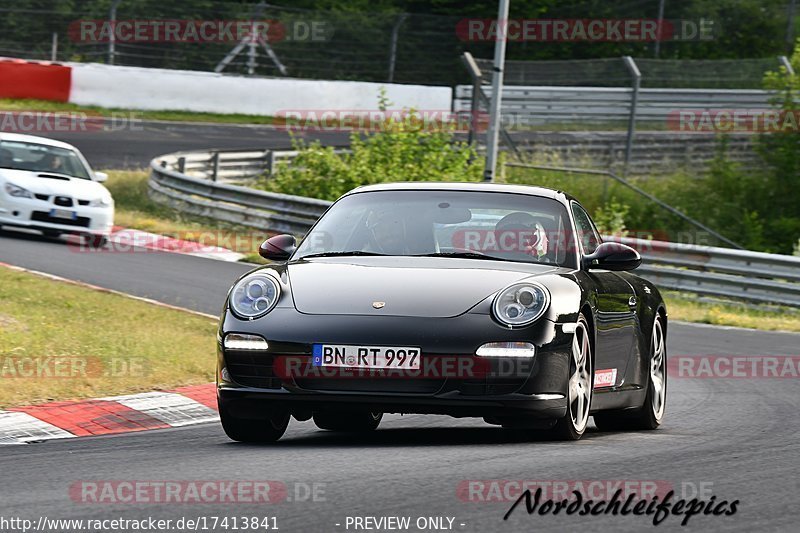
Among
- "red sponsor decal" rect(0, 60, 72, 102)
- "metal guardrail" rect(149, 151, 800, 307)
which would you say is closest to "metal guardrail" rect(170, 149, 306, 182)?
"metal guardrail" rect(149, 151, 800, 307)

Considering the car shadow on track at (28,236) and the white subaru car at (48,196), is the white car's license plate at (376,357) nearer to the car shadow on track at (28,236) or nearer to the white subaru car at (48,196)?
the white subaru car at (48,196)

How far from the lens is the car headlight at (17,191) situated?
65.1ft

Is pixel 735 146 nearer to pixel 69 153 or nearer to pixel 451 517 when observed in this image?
pixel 69 153

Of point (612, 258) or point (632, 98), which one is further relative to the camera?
point (632, 98)

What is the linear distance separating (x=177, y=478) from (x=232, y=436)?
1.55 meters

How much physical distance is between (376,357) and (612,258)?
1765 millimetres

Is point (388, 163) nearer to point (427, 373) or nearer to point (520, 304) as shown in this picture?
point (520, 304)

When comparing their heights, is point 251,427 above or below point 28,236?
above

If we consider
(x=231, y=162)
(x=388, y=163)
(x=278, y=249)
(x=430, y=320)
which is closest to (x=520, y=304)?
(x=430, y=320)

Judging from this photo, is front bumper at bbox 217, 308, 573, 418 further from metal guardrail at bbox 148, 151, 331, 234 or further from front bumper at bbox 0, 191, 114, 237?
metal guardrail at bbox 148, 151, 331, 234

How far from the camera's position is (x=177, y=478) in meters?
5.98

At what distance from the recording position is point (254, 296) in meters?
7.30

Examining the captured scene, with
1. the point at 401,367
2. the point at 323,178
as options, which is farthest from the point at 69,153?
the point at 401,367

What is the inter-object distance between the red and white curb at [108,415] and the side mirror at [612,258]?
2543mm
